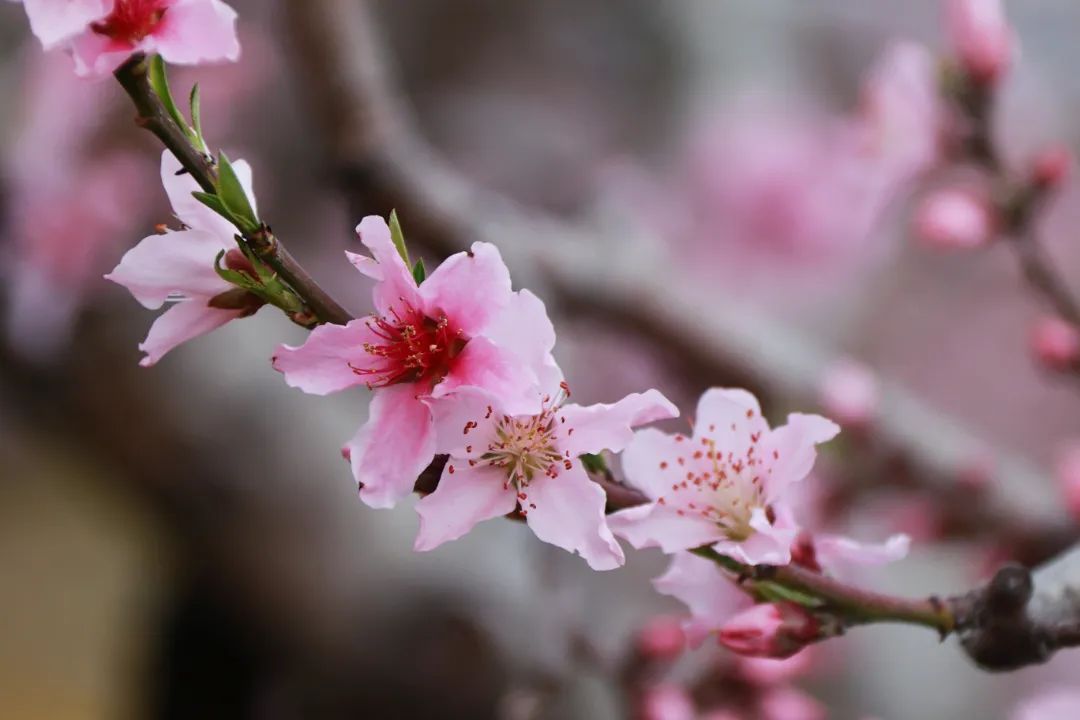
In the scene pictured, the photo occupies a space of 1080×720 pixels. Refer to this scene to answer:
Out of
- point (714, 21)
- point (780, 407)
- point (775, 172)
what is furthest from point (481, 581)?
point (714, 21)

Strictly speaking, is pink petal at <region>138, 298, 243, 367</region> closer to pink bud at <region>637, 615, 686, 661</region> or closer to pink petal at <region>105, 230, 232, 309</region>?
pink petal at <region>105, 230, 232, 309</region>

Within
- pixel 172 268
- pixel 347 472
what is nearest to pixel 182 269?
pixel 172 268

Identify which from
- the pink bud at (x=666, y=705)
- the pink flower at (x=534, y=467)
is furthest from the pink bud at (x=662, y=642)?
the pink flower at (x=534, y=467)

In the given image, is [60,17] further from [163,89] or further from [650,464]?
[650,464]

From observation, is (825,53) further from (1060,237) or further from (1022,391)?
(1022,391)

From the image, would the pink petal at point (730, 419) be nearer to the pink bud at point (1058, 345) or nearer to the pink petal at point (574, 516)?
the pink petal at point (574, 516)

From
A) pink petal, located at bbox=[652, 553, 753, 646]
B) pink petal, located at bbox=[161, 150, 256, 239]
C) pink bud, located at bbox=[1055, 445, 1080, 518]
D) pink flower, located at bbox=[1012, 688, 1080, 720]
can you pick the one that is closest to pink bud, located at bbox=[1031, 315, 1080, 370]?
pink bud, located at bbox=[1055, 445, 1080, 518]
